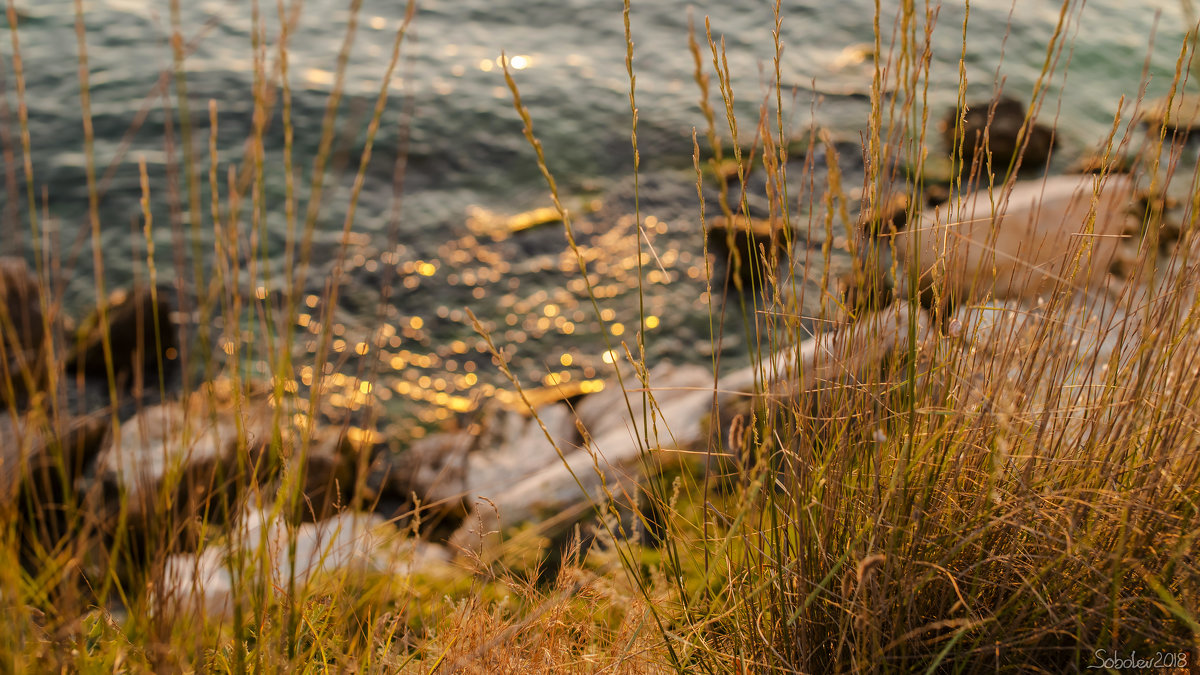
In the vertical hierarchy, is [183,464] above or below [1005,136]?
below

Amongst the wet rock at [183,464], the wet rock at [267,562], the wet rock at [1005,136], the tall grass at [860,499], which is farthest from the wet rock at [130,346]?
the wet rock at [1005,136]

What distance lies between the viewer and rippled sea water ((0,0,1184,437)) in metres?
5.35

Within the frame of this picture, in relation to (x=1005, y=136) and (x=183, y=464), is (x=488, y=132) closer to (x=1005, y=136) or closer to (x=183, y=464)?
(x=1005, y=136)

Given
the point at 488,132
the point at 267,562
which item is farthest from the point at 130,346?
the point at 267,562

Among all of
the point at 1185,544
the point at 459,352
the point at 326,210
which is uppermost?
the point at 1185,544

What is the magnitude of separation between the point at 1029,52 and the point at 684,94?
13.9ft

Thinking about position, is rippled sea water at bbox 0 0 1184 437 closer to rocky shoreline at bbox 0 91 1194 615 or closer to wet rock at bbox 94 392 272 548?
rocky shoreline at bbox 0 91 1194 615

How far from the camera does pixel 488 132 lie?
7277mm

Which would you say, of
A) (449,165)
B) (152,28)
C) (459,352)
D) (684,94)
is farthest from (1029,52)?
(152,28)

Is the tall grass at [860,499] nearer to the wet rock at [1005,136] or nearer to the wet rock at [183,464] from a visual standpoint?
the wet rock at [183,464]

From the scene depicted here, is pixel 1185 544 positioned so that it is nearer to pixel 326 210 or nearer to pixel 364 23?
pixel 326 210

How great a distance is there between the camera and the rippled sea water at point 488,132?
5.35m

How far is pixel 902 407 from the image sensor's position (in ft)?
4.74

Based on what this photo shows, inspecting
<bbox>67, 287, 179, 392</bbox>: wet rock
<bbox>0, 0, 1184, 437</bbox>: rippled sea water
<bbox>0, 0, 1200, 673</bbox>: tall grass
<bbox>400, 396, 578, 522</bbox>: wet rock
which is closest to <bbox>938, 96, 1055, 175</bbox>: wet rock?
<bbox>0, 0, 1184, 437</bbox>: rippled sea water
